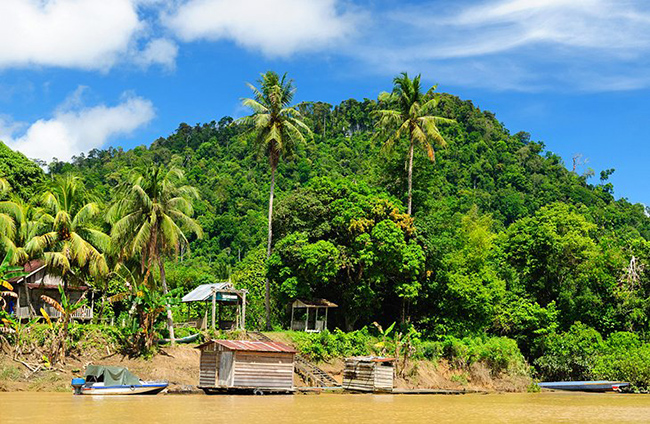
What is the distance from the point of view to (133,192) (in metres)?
36.4

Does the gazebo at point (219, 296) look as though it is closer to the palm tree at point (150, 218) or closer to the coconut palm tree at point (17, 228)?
the palm tree at point (150, 218)

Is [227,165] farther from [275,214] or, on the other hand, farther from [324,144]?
[275,214]

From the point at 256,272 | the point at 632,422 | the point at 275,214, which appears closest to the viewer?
the point at 632,422

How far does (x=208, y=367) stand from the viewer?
3139 cm

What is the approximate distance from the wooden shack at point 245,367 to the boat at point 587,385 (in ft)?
63.2

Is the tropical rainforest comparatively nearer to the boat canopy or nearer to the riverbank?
the riverbank

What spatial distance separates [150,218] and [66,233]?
4220mm

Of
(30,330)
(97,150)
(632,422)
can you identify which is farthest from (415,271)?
(97,150)

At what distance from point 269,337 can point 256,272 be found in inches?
574

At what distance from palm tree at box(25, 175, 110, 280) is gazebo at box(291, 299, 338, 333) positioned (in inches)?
442

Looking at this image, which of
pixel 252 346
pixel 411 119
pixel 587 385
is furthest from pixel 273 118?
pixel 587 385

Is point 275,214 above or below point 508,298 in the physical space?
above

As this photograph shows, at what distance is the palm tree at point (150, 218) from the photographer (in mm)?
36281

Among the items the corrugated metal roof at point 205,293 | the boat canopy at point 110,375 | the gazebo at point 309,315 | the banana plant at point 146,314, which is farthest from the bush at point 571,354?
the boat canopy at point 110,375
